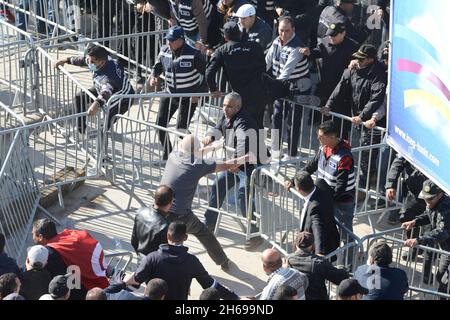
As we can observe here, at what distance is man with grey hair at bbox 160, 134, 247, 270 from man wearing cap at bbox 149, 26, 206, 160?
71.2 inches

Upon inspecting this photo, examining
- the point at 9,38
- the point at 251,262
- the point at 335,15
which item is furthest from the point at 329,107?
the point at 9,38

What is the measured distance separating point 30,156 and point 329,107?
140 inches

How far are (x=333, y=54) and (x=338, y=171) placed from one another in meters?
2.81

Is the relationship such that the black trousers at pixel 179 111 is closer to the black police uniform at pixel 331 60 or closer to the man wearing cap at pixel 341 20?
the black police uniform at pixel 331 60

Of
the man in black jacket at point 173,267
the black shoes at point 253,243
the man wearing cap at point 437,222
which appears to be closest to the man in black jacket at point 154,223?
the man in black jacket at point 173,267

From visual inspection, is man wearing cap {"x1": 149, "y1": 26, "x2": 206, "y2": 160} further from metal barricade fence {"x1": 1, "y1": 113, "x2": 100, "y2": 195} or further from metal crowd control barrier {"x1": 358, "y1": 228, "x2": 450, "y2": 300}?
metal crowd control barrier {"x1": 358, "y1": 228, "x2": 450, "y2": 300}

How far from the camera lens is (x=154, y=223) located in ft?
31.0

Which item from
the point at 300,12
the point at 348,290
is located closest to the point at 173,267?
the point at 348,290

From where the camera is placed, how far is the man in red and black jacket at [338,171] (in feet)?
33.1

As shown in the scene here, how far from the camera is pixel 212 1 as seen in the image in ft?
47.5

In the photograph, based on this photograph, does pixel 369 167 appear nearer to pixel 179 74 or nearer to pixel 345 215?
pixel 345 215

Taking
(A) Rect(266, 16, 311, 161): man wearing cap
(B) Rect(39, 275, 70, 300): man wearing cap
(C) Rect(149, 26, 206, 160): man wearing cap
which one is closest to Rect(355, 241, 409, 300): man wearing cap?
(B) Rect(39, 275, 70, 300): man wearing cap

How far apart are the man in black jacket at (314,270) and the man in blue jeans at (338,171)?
129 cm
